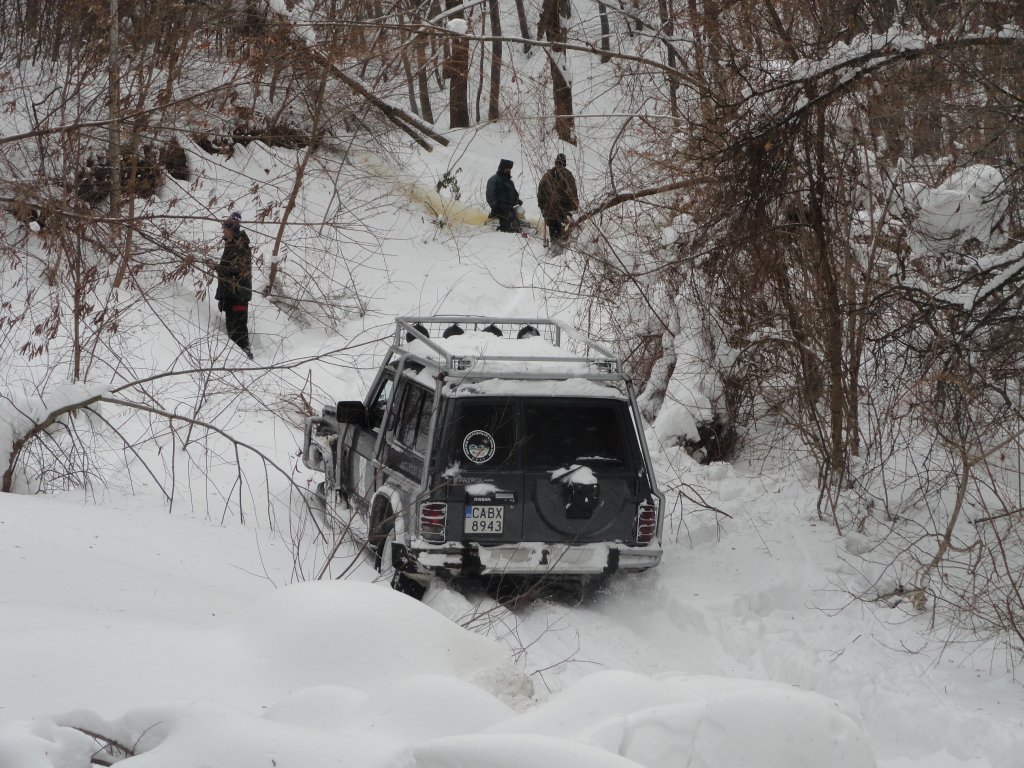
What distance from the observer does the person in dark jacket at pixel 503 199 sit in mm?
22641

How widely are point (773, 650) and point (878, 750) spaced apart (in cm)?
141

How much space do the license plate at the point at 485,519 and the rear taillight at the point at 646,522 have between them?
1.04 meters

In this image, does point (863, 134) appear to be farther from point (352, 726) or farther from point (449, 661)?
point (352, 726)

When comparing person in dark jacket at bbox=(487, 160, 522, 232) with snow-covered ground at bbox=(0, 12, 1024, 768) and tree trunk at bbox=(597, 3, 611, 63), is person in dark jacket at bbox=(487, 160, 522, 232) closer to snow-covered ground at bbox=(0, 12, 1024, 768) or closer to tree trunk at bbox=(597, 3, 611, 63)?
tree trunk at bbox=(597, 3, 611, 63)

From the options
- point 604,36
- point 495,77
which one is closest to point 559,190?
point 495,77

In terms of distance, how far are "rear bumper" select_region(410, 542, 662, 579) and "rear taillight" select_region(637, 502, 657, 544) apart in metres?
0.06

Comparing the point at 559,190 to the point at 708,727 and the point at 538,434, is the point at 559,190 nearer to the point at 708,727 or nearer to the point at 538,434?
the point at 538,434

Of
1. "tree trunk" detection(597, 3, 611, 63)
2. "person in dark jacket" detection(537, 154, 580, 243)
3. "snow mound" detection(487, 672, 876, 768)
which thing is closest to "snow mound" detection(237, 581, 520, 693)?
"snow mound" detection(487, 672, 876, 768)

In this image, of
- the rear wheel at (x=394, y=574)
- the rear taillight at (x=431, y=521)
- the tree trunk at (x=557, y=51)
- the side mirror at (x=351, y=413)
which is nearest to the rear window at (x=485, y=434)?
the rear taillight at (x=431, y=521)

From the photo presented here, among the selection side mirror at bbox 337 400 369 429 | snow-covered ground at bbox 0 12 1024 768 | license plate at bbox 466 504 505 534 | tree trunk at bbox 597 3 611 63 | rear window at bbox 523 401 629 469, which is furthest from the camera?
tree trunk at bbox 597 3 611 63

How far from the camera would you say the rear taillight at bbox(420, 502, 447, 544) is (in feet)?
26.1

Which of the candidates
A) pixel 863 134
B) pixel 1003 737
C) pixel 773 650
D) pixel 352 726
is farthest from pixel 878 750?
pixel 863 134

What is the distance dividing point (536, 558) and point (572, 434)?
95 centimetres

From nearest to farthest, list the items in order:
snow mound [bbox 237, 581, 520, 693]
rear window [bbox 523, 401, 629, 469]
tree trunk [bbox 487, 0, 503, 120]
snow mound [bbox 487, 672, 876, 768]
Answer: snow mound [bbox 487, 672, 876, 768] → snow mound [bbox 237, 581, 520, 693] → rear window [bbox 523, 401, 629, 469] → tree trunk [bbox 487, 0, 503, 120]
